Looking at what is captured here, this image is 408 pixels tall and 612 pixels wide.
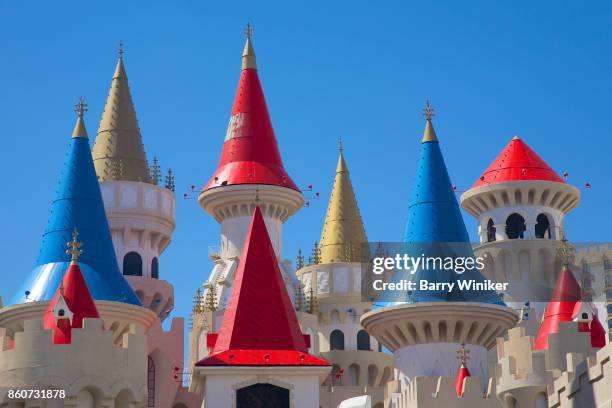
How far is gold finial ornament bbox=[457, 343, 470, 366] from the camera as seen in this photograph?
45706 mm

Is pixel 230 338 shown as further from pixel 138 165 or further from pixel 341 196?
pixel 341 196

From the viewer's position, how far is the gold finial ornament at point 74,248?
150 ft

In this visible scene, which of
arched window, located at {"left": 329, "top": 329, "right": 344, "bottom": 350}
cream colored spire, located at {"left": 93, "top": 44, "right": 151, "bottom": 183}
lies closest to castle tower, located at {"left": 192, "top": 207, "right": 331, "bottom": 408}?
cream colored spire, located at {"left": 93, "top": 44, "right": 151, "bottom": 183}

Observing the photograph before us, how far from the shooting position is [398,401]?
4631 centimetres

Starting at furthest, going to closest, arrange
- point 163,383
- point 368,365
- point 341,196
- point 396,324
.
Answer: point 341,196, point 368,365, point 163,383, point 396,324

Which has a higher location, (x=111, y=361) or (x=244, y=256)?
(x=244, y=256)

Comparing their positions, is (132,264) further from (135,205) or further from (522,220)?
(522,220)

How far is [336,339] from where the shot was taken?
62719 mm

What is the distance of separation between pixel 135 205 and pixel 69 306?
13885 mm

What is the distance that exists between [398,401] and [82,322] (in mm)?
8837

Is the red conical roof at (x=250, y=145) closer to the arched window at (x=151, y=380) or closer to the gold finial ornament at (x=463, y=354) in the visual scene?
the arched window at (x=151, y=380)

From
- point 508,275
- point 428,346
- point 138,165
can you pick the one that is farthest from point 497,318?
point 138,165

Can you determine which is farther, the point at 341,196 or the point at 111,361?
the point at 341,196

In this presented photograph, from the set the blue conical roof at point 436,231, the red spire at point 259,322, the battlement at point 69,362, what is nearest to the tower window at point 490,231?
the blue conical roof at point 436,231
